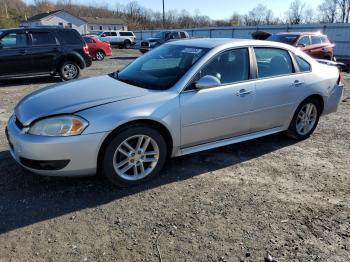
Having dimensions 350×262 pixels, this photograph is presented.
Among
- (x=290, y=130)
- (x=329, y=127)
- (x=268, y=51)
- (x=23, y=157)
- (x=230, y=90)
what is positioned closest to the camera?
(x=23, y=157)

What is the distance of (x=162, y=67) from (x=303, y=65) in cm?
226

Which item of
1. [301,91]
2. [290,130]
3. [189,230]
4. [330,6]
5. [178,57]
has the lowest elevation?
[189,230]

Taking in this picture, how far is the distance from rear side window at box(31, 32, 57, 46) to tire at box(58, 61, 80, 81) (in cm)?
76

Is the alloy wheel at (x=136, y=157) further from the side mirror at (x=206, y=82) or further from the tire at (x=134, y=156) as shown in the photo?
the side mirror at (x=206, y=82)

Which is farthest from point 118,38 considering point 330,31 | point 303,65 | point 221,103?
point 221,103

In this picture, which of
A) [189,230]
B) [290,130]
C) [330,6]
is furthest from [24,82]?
[330,6]

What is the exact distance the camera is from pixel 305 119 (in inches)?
205

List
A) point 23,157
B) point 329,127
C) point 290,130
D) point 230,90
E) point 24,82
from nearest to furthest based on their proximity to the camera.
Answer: point 23,157, point 230,90, point 290,130, point 329,127, point 24,82

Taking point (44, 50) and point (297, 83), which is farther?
point (44, 50)

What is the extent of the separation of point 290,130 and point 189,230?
9.37 feet

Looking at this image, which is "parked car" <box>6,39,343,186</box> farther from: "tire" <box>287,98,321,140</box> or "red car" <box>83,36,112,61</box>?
A: "red car" <box>83,36,112,61</box>

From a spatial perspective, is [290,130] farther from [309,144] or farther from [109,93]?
[109,93]

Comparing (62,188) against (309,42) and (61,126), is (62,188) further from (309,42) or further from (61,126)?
(309,42)

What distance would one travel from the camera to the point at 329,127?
6.04m
